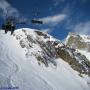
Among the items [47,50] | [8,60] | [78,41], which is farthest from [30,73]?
[78,41]

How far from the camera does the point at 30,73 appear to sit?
3366 centimetres

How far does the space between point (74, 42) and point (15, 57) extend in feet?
210

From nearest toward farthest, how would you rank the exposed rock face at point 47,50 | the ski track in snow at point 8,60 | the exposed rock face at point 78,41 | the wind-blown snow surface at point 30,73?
the ski track in snow at point 8,60 → the wind-blown snow surface at point 30,73 → the exposed rock face at point 47,50 → the exposed rock face at point 78,41

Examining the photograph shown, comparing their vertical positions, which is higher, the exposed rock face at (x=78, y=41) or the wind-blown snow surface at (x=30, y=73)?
the exposed rock face at (x=78, y=41)

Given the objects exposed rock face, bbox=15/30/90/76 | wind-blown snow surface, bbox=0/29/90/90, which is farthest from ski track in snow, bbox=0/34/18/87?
exposed rock face, bbox=15/30/90/76

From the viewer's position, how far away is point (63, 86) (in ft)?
112

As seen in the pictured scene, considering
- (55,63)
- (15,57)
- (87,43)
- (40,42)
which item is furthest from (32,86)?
(87,43)

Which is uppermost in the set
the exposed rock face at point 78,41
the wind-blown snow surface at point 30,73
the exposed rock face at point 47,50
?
the exposed rock face at point 78,41

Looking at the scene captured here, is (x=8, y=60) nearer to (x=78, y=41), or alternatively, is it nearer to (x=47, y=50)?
(x=47, y=50)

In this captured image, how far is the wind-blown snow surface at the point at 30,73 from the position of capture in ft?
95.9

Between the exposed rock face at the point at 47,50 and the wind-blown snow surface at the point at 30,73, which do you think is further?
the exposed rock face at the point at 47,50

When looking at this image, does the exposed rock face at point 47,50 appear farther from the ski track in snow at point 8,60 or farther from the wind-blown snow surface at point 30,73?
the ski track in snow at point 8,60

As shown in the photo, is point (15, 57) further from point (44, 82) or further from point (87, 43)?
point (87, 43)

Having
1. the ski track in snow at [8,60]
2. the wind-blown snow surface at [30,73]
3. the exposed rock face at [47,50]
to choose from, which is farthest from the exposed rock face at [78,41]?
the ski track in snow at [8,60]
